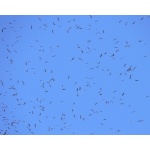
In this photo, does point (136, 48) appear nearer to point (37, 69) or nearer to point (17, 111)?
point (37, 69)

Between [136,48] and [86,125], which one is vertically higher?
[136,48]
